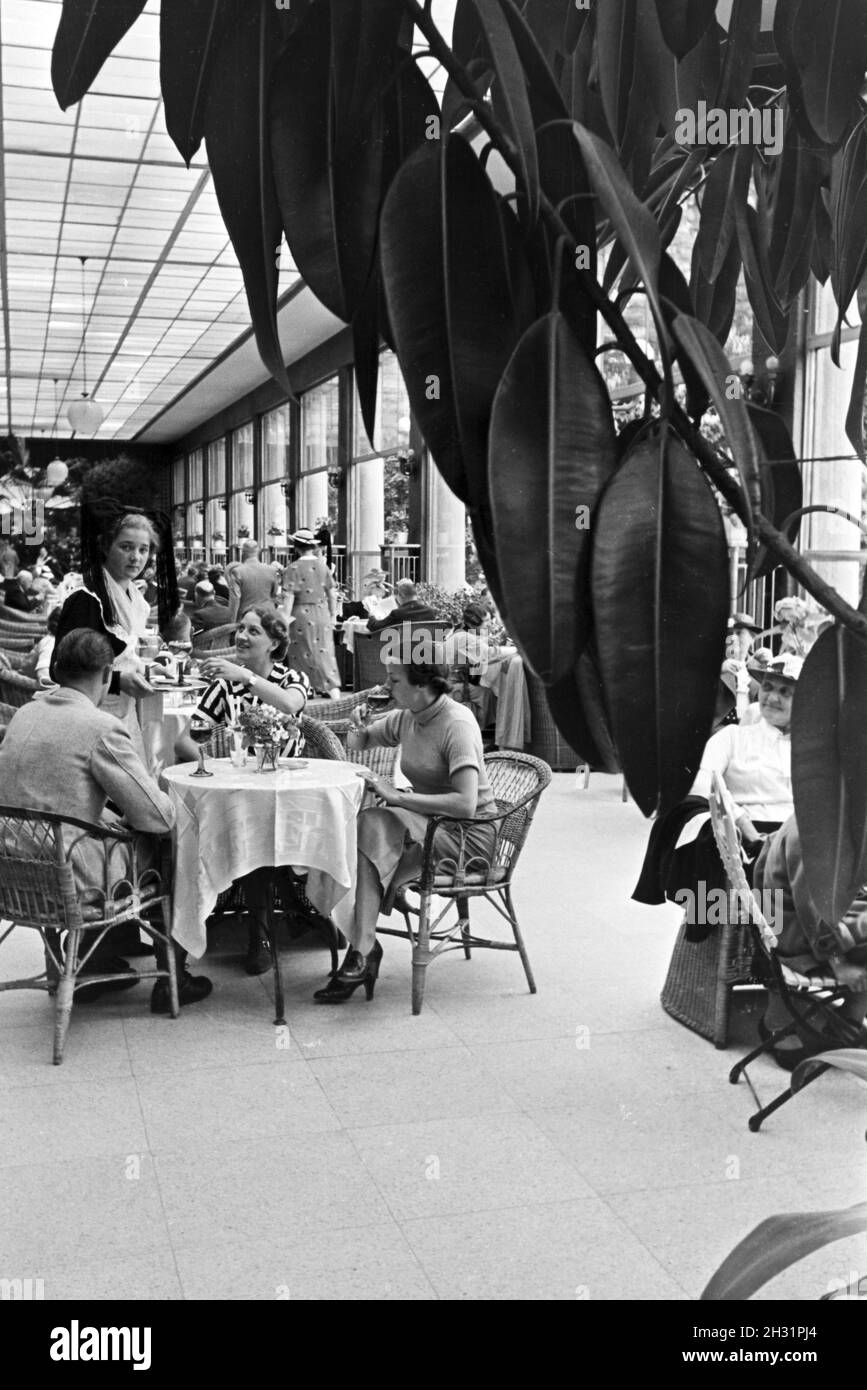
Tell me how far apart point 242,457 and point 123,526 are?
22336 mm

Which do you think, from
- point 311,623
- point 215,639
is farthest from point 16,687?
point 311,623

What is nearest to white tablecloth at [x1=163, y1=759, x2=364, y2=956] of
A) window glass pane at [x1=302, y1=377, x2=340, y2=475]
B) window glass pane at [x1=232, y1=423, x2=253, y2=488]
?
window glass pane at [x1=302, y1=377, x2=340, y2=475]

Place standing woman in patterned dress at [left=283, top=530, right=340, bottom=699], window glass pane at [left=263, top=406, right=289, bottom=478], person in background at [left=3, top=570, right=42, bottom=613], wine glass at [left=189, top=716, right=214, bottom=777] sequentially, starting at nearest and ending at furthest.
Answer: wine glass at [left=189, top=716, right=214, bottom=777], standing woman in patterned dress at [left=283, top=530, right=340, bottom=699], person in background at [left=3, top=570, right=42, bottom=613], window glass pane at [left=263, top=406, right=289, bottom=478]

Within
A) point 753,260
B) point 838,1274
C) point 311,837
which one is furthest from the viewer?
point 311,837

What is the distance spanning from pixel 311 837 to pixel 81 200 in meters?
8.92

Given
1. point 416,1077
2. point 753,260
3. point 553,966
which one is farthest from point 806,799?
point 553,966

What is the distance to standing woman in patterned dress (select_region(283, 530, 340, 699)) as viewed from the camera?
11758 millimetres

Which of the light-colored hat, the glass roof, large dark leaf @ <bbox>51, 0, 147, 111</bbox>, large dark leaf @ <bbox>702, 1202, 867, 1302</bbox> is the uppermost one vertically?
the glass roof

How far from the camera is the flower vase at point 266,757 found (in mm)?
5031

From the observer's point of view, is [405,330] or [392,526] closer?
[405,330]

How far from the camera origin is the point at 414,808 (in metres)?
4.82

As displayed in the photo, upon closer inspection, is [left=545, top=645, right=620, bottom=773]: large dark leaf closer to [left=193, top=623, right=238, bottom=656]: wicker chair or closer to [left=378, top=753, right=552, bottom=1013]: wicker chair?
[left=378, top=753, right=552, bottom=1013]: wicker chair
